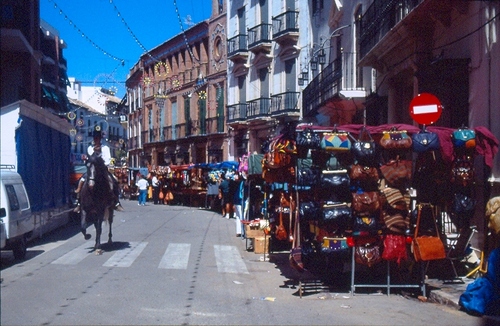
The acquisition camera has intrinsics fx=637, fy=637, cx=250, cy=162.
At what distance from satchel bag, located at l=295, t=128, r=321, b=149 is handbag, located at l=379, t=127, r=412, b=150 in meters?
A: 0.99

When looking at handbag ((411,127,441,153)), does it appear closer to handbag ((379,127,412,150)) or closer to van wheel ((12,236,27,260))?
handbag ((379,127,412,150))

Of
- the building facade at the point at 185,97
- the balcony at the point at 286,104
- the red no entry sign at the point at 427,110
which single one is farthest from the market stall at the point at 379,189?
the building facade at the point at 185,97

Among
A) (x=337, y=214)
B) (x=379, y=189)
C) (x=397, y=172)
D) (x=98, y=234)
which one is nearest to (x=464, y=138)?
(x=397, y=172)

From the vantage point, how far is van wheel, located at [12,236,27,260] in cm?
1322

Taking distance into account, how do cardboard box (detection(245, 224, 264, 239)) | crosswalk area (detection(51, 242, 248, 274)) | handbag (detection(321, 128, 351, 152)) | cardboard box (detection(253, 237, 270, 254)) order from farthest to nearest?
cardboard box (detection(245, 224, 264, 239)) → cardboard box (detection(253, 237, 270, 254)) → crosswalk area (detection(51, 242, 248, 274)) → handbag (detection(321, 128, 351, 152))

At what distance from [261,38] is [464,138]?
88.4 feet

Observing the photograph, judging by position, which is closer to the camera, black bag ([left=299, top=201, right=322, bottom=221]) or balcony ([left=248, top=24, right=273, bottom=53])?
black bag ([left=299, top=201, right=322, bottom=221])

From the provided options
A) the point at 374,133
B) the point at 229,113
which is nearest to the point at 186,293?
the point at 374,133

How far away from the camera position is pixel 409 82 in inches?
672

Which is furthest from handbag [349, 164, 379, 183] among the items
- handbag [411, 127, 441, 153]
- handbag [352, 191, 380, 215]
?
handbag [411, 127, 441, 153]

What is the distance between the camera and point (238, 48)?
1523 inches

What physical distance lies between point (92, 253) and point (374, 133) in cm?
758

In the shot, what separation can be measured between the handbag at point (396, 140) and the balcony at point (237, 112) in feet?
92.1

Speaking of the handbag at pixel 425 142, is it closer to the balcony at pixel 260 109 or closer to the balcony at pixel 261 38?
the balcony at pixel 260 109
